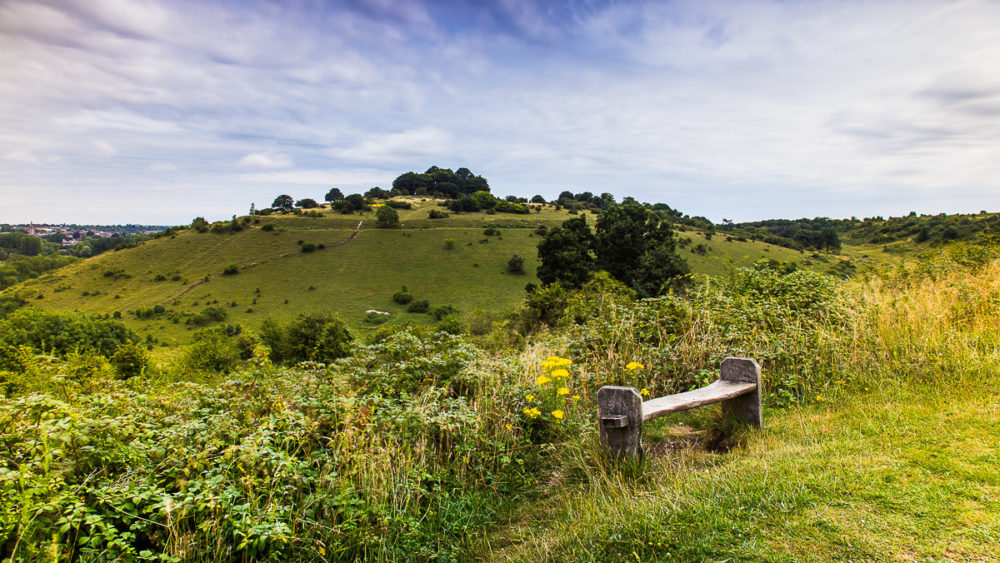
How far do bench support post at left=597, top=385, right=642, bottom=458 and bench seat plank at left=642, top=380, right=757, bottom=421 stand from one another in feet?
0.53

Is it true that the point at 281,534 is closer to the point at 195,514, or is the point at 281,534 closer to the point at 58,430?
the point at 195,514

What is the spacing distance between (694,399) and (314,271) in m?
71.2

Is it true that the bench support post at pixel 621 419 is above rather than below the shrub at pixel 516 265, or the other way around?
above

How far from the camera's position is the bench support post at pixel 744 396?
3887mm

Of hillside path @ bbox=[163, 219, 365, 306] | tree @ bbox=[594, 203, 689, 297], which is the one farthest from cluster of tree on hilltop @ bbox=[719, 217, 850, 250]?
hillside path @ bbox=[163, 219, 365, 306]

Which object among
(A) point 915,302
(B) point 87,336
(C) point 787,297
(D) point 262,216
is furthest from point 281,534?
(D) point 262,216

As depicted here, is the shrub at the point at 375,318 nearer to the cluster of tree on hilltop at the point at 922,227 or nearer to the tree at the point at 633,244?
the tree at the point at 633,244

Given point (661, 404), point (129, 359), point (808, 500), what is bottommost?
point (129, 359)

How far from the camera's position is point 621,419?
317 centimetres

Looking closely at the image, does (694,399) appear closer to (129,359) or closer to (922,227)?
(129,359)

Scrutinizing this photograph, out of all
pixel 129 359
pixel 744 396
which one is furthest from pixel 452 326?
pixel 744 396

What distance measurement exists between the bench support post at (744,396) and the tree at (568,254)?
120 feet

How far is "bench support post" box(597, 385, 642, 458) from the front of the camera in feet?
10.5

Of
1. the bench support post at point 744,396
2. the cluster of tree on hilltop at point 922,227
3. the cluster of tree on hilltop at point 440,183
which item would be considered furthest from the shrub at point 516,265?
the cluster of tree on hilltop at point 440,183
